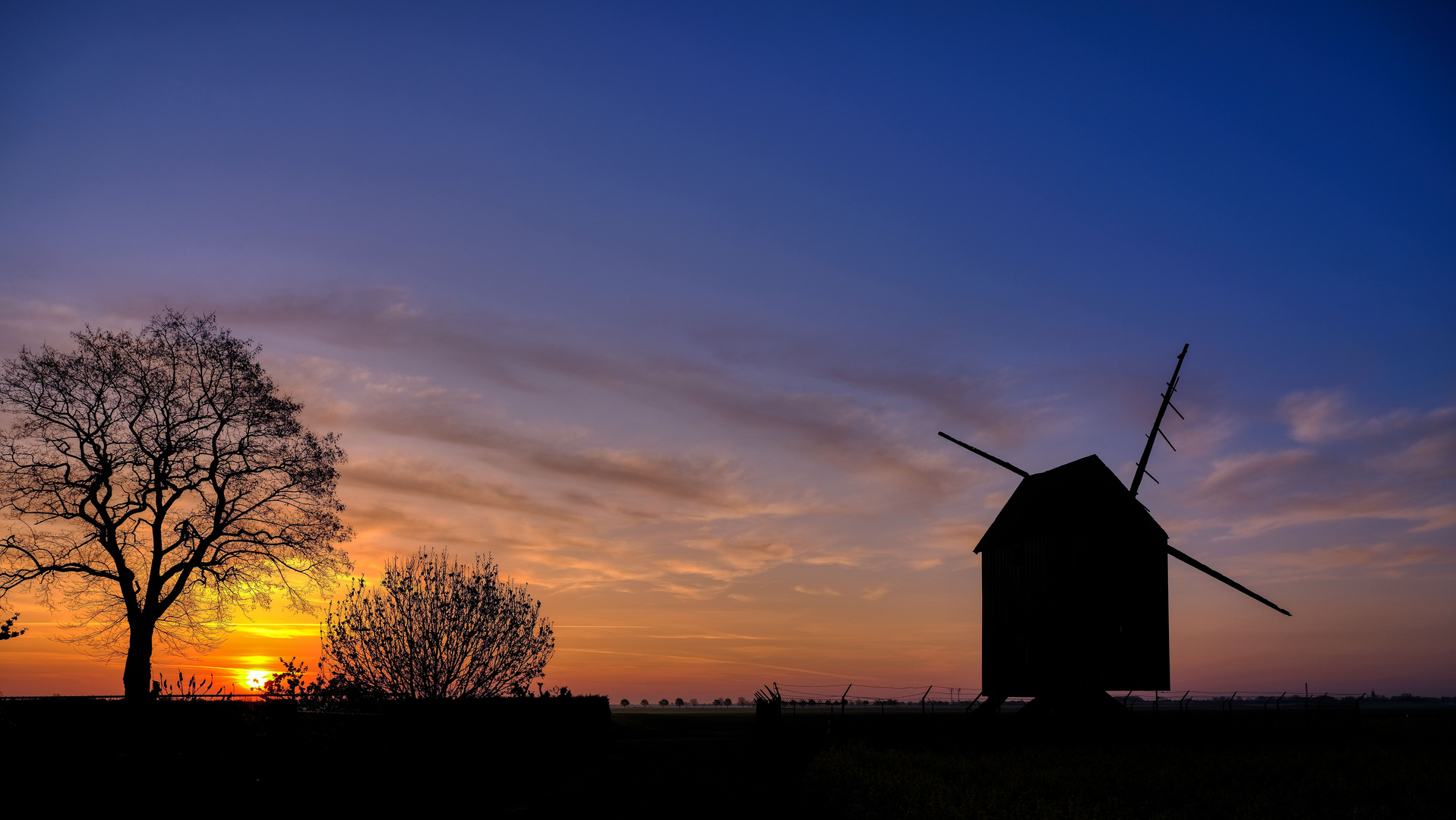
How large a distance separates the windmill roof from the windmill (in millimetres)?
42

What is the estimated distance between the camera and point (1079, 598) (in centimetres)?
3522

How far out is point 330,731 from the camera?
2662 cm

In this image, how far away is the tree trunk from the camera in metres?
34.4

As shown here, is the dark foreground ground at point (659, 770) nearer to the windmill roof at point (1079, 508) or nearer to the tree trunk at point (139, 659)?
the tree trunk at point (139, 659)

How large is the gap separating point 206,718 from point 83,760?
359 cm

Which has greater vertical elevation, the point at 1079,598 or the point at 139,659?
the point at 1079,598

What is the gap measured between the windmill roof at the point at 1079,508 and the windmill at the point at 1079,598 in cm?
4

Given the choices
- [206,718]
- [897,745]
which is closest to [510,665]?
[206,718]

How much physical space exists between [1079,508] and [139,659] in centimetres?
3532

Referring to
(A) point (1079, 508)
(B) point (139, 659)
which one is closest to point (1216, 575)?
(A) point (1079, 508)

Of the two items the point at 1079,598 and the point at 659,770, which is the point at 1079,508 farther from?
the point at 659,770

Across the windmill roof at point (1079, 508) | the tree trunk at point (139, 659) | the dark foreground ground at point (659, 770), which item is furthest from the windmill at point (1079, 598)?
the tree trunk at point (139, 659)

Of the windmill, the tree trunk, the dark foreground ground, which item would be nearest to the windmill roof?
the windmill

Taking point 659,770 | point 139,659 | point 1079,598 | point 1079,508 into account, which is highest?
point 1079,508
